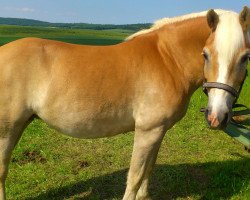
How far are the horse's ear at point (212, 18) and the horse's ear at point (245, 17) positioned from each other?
9.7 inches

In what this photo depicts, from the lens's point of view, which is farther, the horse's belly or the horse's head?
the horse's belly

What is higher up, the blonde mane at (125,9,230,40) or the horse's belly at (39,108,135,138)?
the blonde mane at (125,9,230,40)

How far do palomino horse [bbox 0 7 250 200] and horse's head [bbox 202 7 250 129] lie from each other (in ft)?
1.62

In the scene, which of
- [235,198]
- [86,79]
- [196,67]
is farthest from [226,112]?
[235,198]

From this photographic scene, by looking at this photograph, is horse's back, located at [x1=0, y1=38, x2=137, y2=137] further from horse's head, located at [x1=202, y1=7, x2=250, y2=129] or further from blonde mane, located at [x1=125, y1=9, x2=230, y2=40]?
horse's head, located at [x1=202, y1=7, x2=250, y2=129]

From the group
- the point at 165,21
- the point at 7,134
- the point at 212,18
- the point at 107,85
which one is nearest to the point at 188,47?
the point at 165,21

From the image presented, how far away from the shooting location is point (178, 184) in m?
5.44

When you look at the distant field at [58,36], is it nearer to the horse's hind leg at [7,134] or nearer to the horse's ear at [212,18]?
the horse's hind leg at [7,134]

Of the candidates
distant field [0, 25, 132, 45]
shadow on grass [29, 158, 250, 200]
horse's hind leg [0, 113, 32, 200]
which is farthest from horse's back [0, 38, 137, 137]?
distant field [0, 25, 132, 45]

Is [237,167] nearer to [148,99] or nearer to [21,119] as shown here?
[148,99]

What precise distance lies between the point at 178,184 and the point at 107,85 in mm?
2515

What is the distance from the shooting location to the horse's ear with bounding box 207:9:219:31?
3.35m

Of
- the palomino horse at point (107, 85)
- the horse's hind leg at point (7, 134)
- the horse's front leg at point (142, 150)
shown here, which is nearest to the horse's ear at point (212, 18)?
the palomino horse at point (107, 85)

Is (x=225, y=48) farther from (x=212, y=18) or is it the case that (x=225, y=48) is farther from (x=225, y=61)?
(x=212, y=18)
